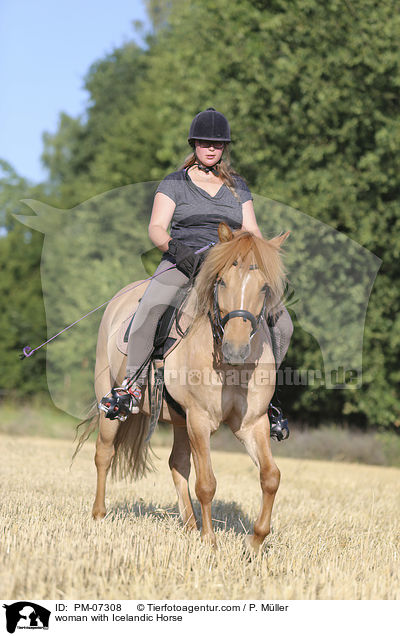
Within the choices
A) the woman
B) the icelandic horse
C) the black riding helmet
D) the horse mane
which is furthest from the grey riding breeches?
the black riding helmet

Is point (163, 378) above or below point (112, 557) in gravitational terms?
above

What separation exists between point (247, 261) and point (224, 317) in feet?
1.47

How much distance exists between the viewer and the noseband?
15.1ft

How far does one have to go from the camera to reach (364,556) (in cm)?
529

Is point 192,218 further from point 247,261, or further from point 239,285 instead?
point 239,285

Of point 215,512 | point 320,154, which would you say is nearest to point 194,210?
point 215,512

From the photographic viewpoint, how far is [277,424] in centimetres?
569

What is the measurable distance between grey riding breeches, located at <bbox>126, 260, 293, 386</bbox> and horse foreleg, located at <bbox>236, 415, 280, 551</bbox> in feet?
2.33

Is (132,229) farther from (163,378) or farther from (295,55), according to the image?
(163,378)

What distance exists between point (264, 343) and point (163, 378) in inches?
39.3

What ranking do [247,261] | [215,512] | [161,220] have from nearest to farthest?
[247,261] < [161,220] < [215,512]

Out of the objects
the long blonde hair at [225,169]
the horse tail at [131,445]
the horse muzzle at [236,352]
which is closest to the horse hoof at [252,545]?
the horse muzzle at [236,352]

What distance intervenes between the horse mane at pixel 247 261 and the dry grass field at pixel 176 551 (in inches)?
72.2
